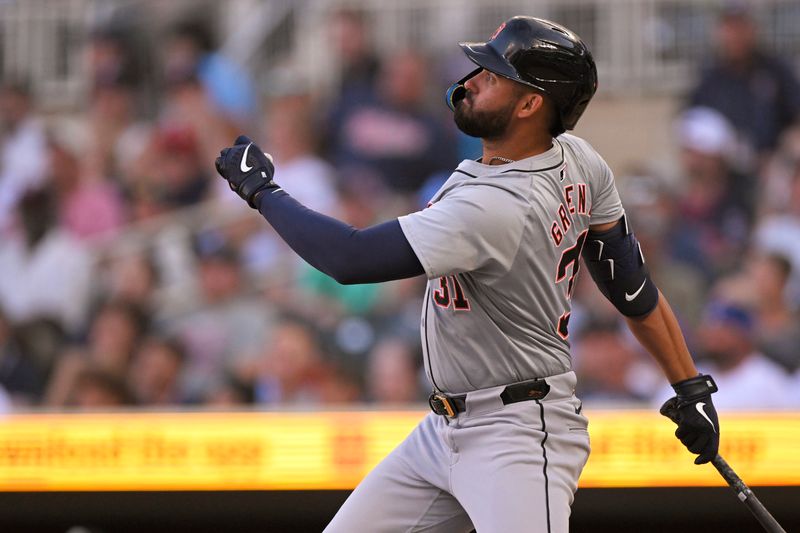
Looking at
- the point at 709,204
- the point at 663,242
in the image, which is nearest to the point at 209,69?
the point at 663,242

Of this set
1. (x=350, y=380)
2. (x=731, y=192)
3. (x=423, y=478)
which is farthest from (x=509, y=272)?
(x=731, y=192)

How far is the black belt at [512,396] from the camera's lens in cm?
235

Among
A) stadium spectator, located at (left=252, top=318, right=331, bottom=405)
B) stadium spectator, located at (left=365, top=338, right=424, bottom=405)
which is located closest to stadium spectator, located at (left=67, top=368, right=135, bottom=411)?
stadium spectator, located at (left=252, top=318, right=331, bottom=405)

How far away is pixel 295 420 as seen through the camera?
147 inches

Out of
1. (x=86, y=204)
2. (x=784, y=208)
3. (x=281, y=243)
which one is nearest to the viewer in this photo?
(x=784, y=208)

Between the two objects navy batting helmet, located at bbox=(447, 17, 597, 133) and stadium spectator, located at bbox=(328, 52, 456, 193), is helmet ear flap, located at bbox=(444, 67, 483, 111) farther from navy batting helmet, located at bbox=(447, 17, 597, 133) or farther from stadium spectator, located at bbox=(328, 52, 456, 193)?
stadium spectator, located at bbox=(328, 52, 456, 193)

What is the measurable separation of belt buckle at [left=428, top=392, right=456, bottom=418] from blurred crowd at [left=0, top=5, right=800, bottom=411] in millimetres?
2914

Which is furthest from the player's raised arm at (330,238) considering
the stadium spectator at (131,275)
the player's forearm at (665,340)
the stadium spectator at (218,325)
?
the stadium spectator at (131,275)

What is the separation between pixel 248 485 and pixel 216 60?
12.2ft

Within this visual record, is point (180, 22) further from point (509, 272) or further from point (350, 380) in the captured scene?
point (509, 272)

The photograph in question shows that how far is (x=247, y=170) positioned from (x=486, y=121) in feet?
1.63

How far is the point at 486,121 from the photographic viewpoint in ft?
7.70

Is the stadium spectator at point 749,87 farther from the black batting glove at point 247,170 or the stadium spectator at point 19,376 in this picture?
the black batting glove at point 247,170

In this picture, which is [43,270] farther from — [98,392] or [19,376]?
[98,392]
